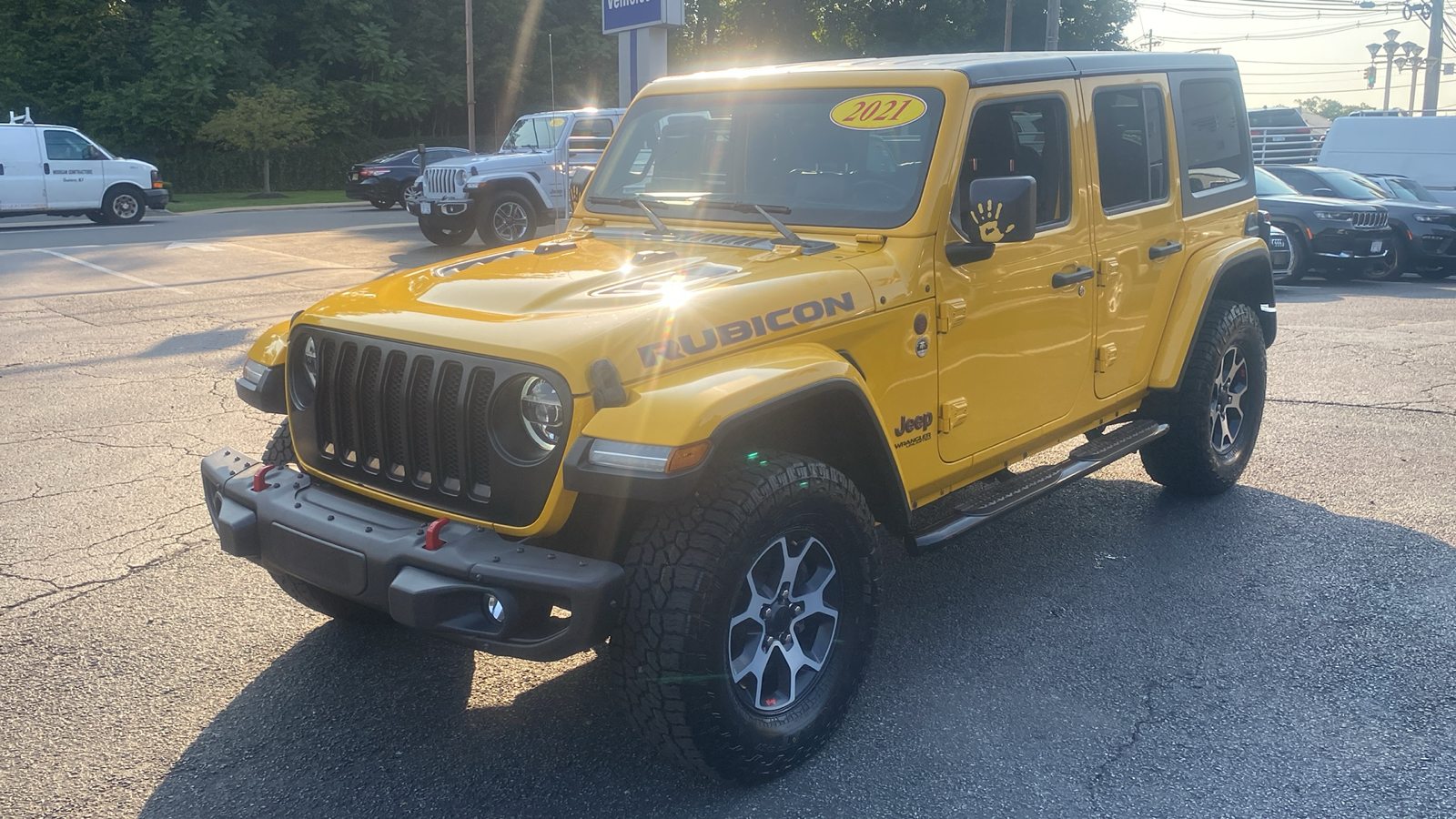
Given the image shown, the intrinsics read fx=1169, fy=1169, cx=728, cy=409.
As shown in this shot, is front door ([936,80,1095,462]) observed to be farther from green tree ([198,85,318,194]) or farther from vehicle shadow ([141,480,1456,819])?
green tree ([198,85,318,194])

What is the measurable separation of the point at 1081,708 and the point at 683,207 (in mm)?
2171

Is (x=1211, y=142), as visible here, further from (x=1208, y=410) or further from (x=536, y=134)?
(x=536, y=134)

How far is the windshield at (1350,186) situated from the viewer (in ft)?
48.6

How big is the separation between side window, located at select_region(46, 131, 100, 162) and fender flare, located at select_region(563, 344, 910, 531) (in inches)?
864

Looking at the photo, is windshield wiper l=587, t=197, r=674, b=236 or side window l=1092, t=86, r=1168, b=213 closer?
windshield wiper l=587, t=197, r=674, b=236

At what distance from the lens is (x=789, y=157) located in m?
4.10

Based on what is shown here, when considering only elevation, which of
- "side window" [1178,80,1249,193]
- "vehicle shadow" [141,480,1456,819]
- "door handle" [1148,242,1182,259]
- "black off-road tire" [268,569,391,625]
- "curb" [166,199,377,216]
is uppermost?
"side window" [1178,80,1249,193]

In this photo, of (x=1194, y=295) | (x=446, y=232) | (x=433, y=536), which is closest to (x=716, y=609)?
(x=433, y=536)

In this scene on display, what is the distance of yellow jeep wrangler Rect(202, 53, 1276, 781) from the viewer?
289cm

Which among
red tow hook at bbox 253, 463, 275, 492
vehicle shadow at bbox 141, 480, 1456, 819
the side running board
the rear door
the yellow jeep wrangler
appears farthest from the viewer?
the rear door

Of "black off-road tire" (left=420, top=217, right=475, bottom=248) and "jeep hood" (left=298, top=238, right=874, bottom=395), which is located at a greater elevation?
"jeep hood" (left=298, top=238, right=874, bottom=395)

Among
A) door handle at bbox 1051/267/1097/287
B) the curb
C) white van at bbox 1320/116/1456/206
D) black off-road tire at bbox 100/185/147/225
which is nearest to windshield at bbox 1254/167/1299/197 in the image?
white van at bbox 1320/116/1456/206

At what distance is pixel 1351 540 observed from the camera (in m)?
5.07

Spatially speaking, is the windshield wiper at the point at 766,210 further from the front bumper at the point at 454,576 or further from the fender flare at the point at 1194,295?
the fender flare at the point at 1194,295
